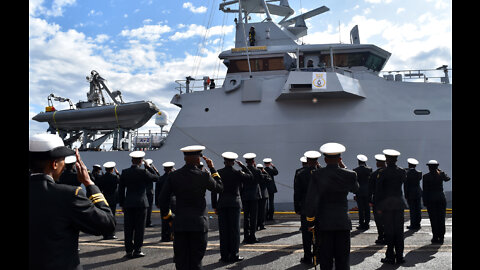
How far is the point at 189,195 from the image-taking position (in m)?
3.70

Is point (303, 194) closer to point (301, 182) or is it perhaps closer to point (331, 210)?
point (301, 182)

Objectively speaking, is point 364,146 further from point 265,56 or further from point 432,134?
point 265,56

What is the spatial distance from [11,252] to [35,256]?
0.16 meters

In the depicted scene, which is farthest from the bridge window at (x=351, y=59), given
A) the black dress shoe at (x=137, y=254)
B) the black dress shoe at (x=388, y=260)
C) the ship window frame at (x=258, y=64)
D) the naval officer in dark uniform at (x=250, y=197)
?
the black dress shoe at (x=137, y=254)

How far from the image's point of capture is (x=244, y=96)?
10.4 m

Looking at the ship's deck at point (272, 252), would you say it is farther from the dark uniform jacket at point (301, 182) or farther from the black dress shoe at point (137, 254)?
the dark uniform jacket at point (301, 182)

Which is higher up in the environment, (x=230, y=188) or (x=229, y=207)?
(x=230, y=188)

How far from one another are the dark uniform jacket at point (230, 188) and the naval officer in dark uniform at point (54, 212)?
3147 millimetres

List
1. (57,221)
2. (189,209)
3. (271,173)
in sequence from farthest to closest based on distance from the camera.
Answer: (271,173) → (189,209) → (57,221)

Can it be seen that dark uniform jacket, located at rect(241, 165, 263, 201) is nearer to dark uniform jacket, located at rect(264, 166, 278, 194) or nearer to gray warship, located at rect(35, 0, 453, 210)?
dark uniform jacket, located at rect(264, 166, 278, 194)

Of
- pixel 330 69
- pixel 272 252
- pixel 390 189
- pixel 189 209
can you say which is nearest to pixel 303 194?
pixel 272 252

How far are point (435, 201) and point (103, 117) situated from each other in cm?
1097

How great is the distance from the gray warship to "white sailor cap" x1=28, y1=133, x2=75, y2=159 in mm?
8289
